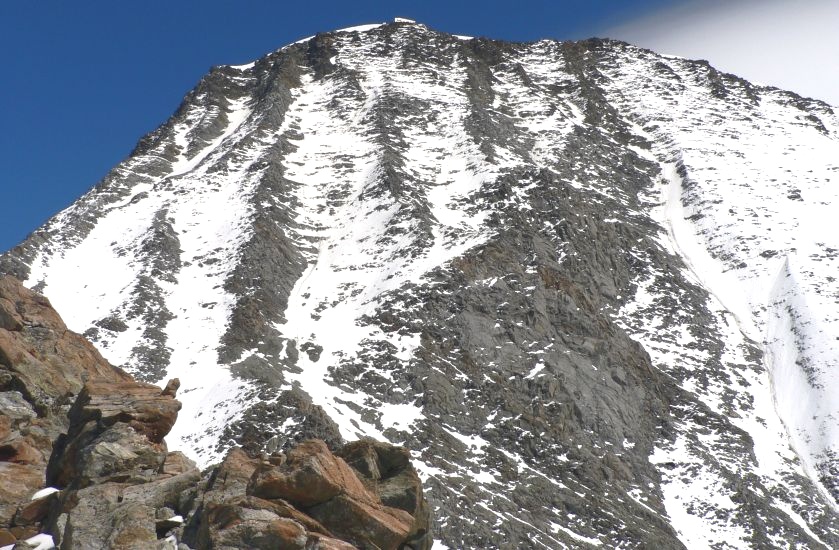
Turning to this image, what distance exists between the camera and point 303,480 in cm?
1884

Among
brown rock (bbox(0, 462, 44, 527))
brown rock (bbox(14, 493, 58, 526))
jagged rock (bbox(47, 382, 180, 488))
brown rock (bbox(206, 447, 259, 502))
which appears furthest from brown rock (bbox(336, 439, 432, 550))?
brown rock (bbox(0, 462, 44, 527))

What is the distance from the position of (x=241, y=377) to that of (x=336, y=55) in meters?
87.8

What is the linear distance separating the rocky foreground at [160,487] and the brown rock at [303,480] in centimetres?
2

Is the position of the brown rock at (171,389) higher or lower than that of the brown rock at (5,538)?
higher

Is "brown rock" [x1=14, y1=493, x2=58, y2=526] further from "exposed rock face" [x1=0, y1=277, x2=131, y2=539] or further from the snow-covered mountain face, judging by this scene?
the snow-covered mountain face

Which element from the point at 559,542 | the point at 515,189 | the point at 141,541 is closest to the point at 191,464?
the point at 141,541

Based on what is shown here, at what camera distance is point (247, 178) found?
94875 millimetres

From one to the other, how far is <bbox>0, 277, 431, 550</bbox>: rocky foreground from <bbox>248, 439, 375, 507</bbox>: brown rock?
A: 0.02 meters

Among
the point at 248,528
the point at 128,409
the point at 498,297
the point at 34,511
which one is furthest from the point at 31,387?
the point at 498,297

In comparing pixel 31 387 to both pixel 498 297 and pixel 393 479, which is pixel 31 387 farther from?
→ pixel 498 297

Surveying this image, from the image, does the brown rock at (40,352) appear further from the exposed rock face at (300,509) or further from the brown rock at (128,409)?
the exposed rock face at (300,509)

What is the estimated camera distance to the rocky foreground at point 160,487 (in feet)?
60.0

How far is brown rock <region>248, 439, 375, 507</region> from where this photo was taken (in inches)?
741

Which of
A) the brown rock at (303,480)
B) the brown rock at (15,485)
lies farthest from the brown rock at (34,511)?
the brown rock at (303,480)
